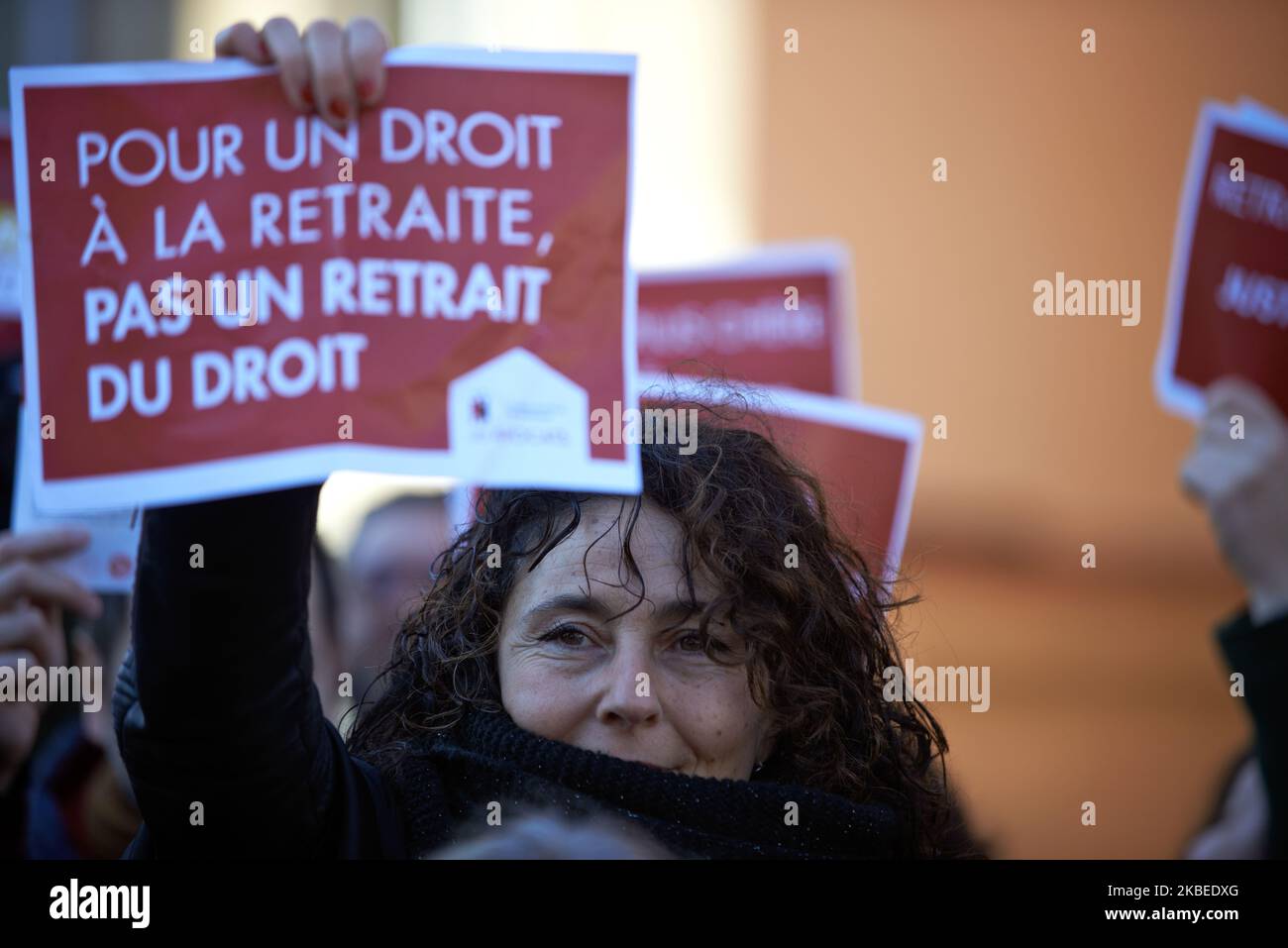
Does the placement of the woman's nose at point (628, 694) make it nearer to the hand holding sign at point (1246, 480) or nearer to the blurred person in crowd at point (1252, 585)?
the blurred person in crowd at point (1252, 585)

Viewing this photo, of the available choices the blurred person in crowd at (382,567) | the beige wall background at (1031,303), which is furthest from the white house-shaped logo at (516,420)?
the beige wall background at (1031,303)

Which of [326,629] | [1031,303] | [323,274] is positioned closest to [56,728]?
[326,629]

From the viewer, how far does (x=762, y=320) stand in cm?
427

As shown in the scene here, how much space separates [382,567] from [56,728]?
0.88m

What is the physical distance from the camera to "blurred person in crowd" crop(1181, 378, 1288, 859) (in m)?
2.54

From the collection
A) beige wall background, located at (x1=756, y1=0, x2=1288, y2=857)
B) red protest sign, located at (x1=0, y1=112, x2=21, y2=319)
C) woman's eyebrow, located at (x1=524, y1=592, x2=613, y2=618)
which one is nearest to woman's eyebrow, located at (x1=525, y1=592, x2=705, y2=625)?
woman's eyebrow, located at (x1=524, y1=592, x2=613, y2=618)

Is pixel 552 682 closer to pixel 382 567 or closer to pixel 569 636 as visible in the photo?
pixel 569 636

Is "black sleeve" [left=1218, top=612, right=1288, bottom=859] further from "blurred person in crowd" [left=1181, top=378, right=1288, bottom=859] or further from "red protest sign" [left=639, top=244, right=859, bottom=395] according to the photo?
"red protest sign" [left=639, top=244, right=859, bottom=395]

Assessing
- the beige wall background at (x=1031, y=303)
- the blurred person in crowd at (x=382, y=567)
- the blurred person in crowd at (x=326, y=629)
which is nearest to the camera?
the blurred person in crowd at (x=326, y=629)

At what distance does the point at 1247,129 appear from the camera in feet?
11.6

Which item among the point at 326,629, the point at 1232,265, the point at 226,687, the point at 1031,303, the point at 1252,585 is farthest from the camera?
the point at 1031,303

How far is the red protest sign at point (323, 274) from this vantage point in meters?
2.07

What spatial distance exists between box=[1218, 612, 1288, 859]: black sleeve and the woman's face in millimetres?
804

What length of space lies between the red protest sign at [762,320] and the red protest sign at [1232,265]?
89 centimetres
